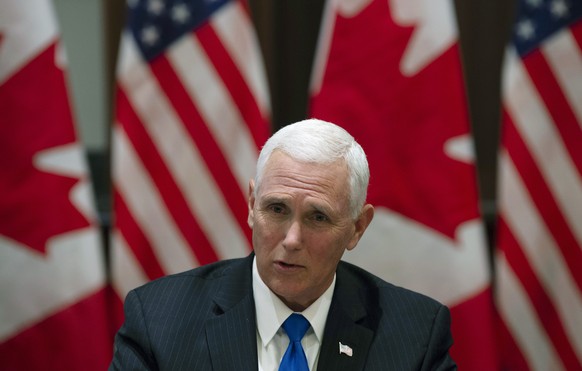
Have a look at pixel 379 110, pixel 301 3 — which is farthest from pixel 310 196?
pixel 301 3

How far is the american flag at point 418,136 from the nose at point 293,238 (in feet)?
5.06

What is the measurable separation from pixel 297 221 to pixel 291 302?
0.27 metres

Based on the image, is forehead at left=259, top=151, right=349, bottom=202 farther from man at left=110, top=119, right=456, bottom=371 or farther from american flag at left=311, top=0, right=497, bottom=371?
american flag at left=311, top=0, right=497, bottom=371

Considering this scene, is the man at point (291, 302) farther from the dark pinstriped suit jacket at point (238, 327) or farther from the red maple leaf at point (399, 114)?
the red maple leaf at point (399, 114)

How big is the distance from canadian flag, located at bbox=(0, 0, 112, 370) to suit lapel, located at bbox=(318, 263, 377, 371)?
5.22 feet

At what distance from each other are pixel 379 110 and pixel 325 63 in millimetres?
323

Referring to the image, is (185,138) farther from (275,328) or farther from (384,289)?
(275,328)

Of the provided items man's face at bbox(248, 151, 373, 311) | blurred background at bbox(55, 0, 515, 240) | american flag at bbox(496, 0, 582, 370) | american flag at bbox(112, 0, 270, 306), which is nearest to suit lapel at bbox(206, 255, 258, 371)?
man's face at bbox(248, 151, 373, 311)

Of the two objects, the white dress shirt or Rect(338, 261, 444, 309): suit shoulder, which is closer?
the white dress shirt

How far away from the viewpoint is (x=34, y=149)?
3.48m

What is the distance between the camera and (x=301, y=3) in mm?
4465

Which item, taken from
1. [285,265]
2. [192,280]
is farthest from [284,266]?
[192,280]

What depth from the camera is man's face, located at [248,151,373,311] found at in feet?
6.91

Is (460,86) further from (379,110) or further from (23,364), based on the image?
(23,364)
